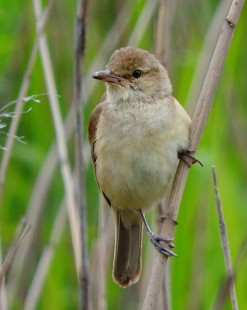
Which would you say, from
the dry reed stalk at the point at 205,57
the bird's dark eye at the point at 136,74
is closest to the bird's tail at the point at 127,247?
the dry reed stalk at the point at 205,57

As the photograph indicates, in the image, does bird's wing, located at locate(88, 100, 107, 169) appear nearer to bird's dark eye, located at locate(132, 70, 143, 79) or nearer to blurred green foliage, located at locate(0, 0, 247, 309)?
bird's dark eye, located at locate(132, 70, 143, 79)

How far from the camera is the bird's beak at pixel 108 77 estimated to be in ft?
9.53

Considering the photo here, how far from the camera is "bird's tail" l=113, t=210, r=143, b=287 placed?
333cm

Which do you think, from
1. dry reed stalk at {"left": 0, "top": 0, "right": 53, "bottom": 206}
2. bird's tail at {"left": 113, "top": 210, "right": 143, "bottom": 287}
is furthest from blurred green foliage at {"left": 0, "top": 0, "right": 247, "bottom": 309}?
dry reed stalk at {"left": 0, "top": 0, "right": 53, "bottom": 206}

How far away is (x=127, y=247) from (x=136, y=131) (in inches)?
27.4

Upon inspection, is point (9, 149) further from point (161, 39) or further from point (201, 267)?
point (201, 267)

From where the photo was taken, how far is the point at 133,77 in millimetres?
3016

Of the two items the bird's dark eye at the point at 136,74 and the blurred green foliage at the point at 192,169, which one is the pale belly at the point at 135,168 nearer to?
the bird's dark eye at the point at 136,74

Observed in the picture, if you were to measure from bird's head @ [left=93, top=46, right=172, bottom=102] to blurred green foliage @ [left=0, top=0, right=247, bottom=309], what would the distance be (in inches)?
16.2

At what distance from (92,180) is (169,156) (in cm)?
114

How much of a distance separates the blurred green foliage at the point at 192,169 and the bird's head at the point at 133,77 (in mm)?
411

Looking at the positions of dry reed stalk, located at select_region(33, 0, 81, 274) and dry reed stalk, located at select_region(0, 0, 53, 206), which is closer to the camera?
dry reed stalk, located at select_region(0, 0, 53, 206)

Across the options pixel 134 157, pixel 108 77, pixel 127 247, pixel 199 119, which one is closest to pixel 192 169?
pixel 127 247

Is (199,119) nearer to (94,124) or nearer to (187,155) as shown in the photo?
(187,155)
